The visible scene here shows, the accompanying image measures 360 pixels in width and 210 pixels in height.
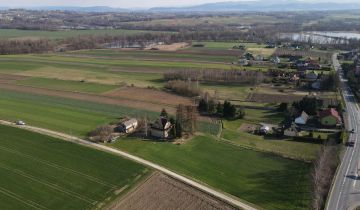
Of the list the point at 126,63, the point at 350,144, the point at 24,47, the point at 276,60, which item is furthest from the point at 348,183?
the point at 24,47

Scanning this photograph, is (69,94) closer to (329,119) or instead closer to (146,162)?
(146,162)

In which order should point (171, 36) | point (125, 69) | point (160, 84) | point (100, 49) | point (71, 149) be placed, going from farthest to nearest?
point (171, 36) < point (100, 49) < point (125, 69) < point (160, 84) < point (71, 149)

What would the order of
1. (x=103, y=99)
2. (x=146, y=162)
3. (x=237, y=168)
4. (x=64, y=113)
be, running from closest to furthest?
1. (x=237, y=168)
2. (x=146, y=162)
3. (x=64, y=113)
4. (x=103, y=99)

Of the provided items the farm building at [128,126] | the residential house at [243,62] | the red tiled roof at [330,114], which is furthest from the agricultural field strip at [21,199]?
the residential house at [243,62]

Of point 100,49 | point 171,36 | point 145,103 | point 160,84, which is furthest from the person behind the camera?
point 171,36

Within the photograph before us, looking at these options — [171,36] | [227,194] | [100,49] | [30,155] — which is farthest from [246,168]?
[171,36]

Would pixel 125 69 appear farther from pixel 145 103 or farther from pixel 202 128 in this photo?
pixel 202 128
